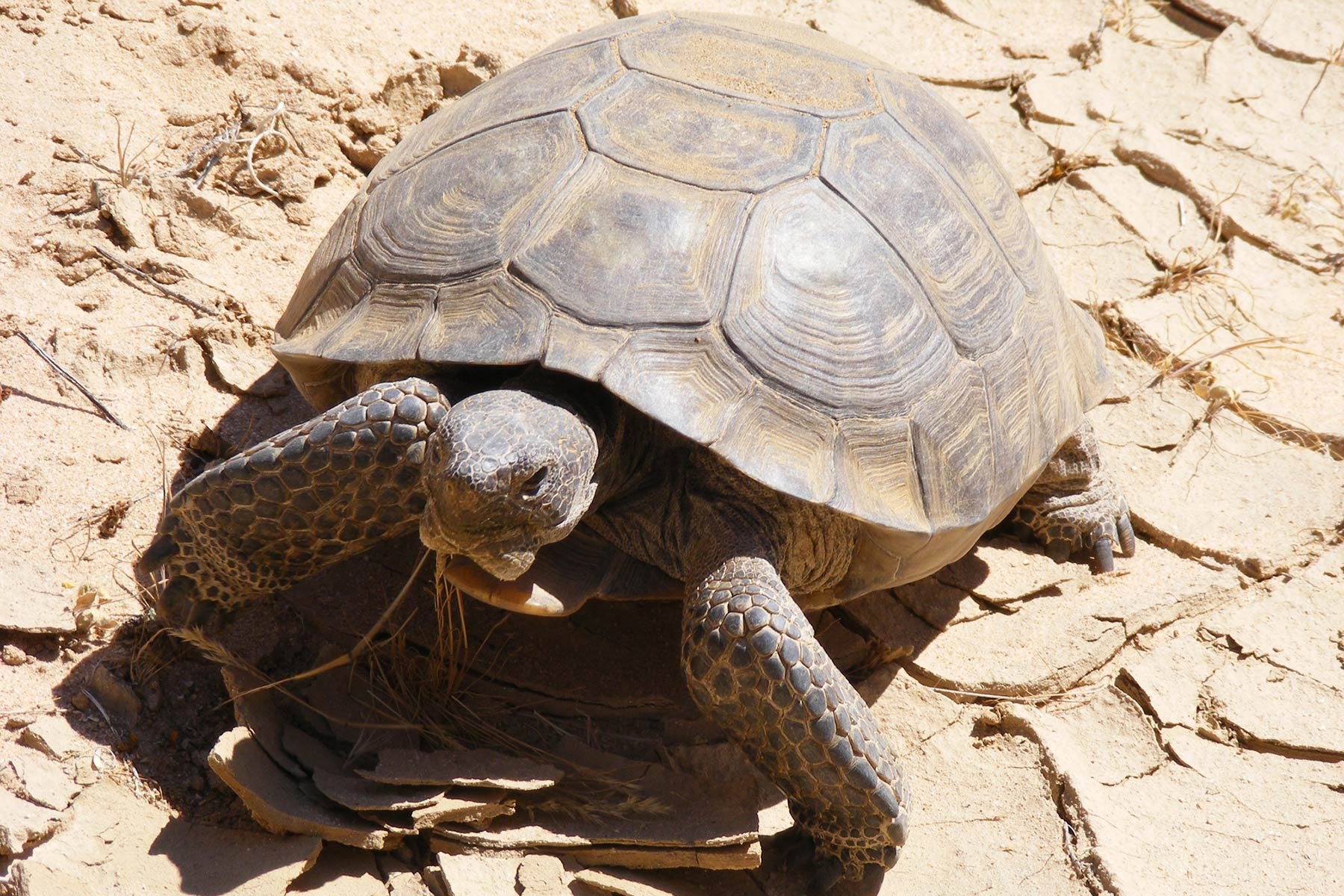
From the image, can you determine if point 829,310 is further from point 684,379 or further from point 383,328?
point 383,328

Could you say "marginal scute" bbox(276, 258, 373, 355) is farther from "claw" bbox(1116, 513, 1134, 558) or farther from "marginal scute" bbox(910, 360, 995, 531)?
"claw" bbox(1116, 513, 1134, 558)

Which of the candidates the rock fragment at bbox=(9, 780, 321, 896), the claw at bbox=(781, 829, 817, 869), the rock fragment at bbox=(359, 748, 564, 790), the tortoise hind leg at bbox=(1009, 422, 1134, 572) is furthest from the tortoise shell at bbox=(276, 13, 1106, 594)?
the rock fragment at bbox=(9, 780, 321, 896)

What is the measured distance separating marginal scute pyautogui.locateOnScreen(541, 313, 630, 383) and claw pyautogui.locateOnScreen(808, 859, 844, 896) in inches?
55.3

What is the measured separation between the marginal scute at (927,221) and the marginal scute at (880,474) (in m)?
0.43

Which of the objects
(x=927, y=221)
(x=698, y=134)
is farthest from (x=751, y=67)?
(x=927, y=221)

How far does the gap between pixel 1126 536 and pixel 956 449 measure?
1.33 meters

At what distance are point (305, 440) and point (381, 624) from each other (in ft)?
2.00

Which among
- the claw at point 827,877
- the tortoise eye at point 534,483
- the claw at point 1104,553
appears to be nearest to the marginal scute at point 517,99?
the tortoise eye at point 534,483

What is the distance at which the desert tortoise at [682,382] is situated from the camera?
Result: 2.79 metres

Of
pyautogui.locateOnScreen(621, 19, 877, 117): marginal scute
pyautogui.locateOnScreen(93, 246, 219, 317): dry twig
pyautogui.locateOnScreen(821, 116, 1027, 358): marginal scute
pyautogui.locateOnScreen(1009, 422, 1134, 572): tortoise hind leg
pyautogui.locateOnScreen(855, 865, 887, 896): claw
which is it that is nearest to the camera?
pyautogui.locateOnScreen(855, 865, 887, 896): claw

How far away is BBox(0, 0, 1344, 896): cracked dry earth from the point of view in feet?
9.43

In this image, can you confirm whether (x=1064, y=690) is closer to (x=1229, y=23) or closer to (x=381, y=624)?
A: (x=381, y=624)

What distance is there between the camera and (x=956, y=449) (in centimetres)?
321

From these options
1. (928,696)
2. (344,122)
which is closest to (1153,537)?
(928,696)
